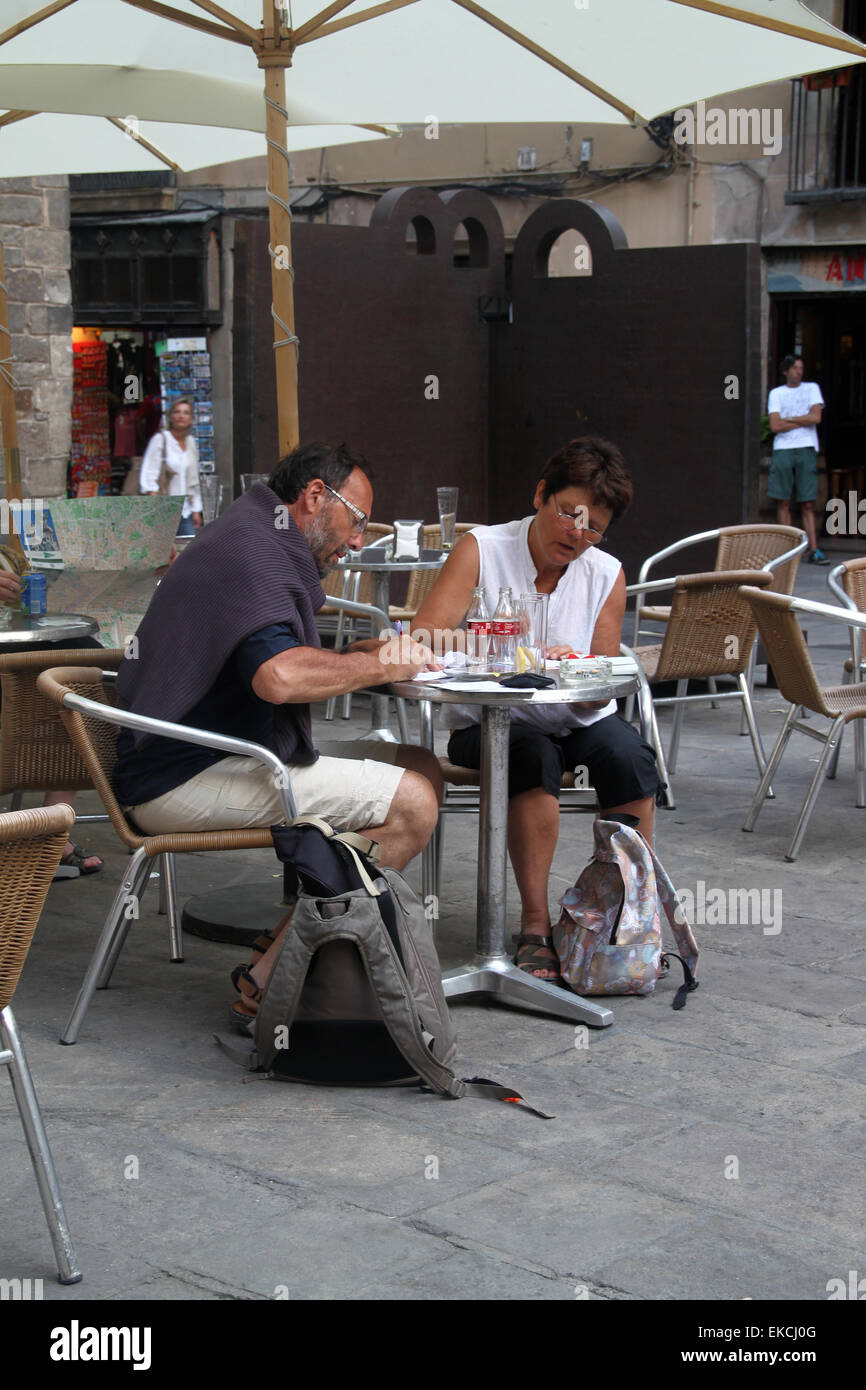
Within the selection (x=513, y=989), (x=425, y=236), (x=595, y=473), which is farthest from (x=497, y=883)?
(x=425, y=236)

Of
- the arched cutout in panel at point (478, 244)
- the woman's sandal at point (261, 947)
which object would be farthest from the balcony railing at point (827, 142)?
the woman's sandal at point (261, 947)

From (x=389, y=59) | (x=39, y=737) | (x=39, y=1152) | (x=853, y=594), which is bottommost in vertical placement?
(x=39, y=1152)

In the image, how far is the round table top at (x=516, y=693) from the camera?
3.96 metres

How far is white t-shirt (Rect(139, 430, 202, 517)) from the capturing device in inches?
452

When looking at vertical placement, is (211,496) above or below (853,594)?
above

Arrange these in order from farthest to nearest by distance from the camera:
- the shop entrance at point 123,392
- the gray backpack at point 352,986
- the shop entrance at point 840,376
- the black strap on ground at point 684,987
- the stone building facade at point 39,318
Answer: the shop entrance at point 123,392 → the shop entrance at point 840,376 → the stone building facade at point 39,318 → the black strap on ground at point 684,987 → the gray backpack at point 352,986

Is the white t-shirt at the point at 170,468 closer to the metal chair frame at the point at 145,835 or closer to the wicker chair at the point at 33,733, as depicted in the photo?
the wicker chair at the point at 33,733

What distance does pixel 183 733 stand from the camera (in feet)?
12.6

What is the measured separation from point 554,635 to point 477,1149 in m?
1.73

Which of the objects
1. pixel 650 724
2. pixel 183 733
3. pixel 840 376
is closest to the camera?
pixel 183 733

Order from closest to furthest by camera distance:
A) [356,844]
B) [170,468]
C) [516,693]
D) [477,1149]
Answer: [477,1149]
[356,844]
[516,693]
[170,468]

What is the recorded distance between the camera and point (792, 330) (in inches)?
720

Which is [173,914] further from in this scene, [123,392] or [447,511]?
[123,392]
